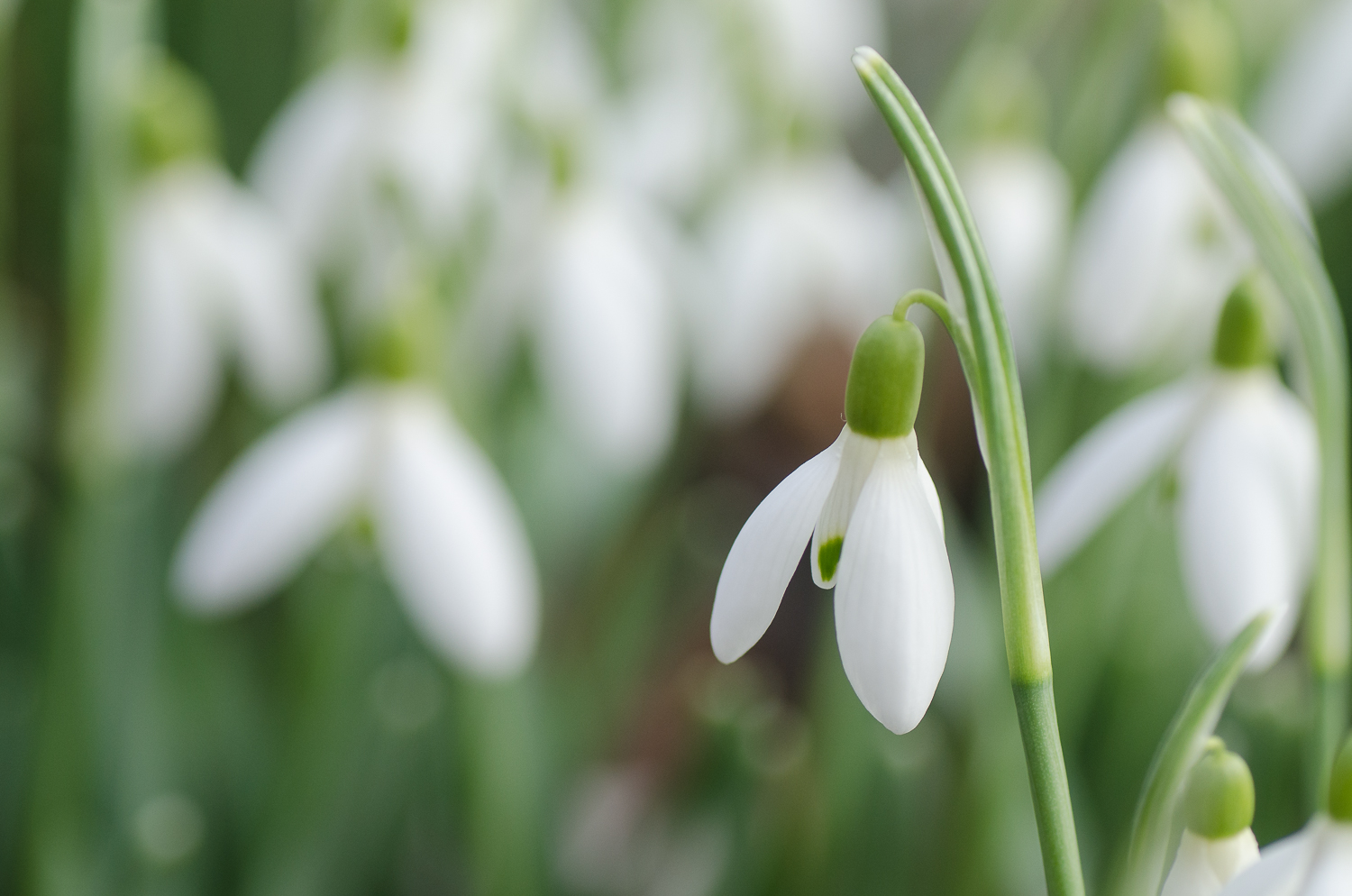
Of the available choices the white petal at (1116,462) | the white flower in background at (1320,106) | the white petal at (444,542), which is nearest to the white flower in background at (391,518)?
the white petal at (444,542)

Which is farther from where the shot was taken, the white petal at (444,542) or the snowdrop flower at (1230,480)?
the white petal at (444,542)

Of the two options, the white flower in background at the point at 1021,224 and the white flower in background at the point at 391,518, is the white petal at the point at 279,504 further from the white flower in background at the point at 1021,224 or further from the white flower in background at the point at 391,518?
the white flower in background at the point at 1021,224

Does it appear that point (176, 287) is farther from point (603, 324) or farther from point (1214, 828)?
point (1214, 828)

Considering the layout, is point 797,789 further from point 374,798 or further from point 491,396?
point 491,396

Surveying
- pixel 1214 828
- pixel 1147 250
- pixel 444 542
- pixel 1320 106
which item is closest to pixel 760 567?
pixel 1214 828

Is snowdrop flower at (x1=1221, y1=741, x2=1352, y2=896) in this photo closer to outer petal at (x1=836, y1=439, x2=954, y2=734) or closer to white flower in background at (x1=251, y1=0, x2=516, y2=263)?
outer petal at (x1=836, y1=439, x2=954, y2=734)

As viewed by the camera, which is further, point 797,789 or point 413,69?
point 797,789

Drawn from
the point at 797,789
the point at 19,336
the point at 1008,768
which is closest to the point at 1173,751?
the point at 1008,768
